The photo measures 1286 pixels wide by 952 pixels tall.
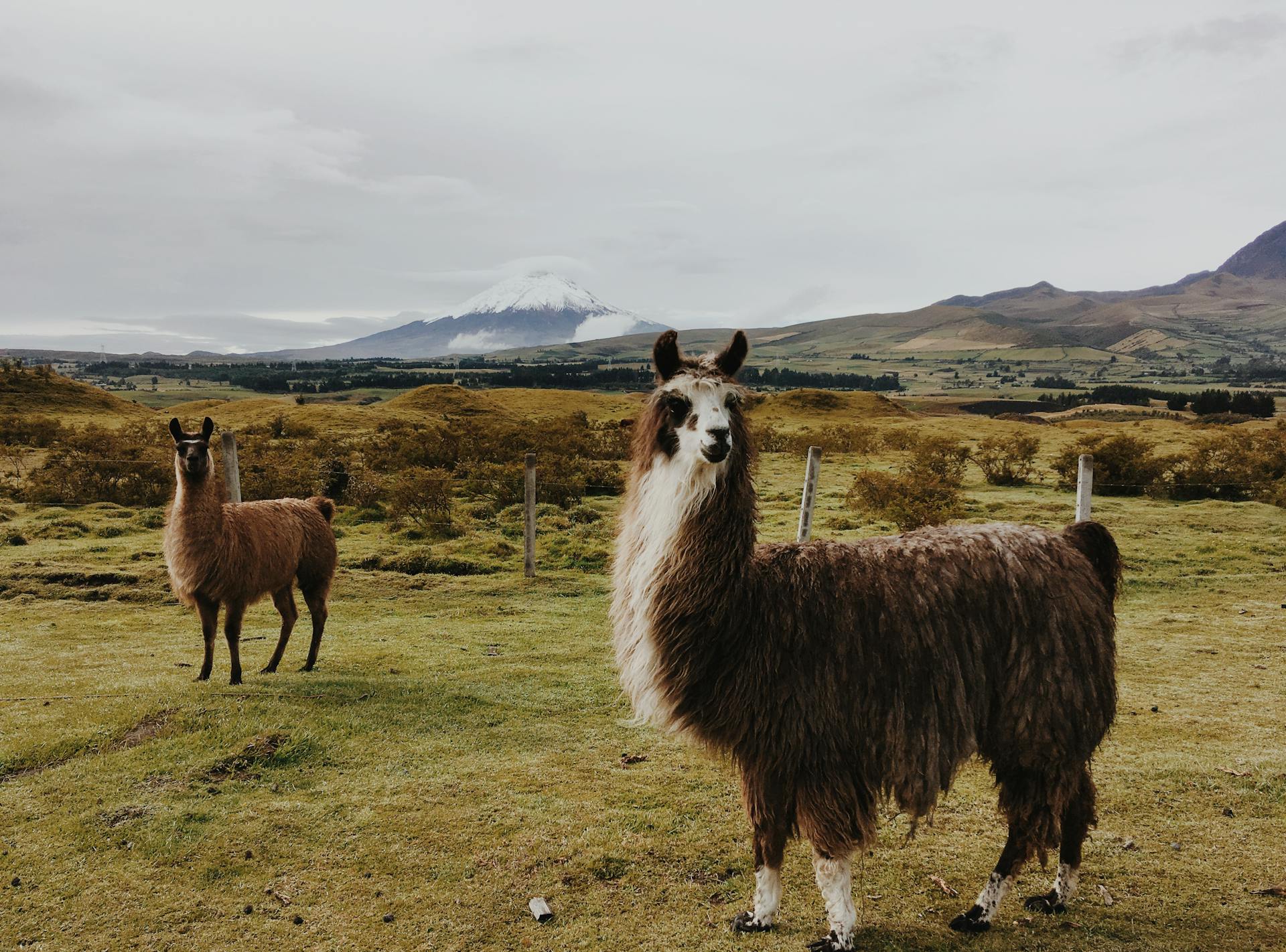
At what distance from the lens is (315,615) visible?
7.91 m

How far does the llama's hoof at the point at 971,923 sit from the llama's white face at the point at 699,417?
2830 mm

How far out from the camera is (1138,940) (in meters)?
3.66

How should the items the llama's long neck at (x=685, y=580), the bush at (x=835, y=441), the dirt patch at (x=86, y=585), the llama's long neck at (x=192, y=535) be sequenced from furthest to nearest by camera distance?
the bush at (x=835, y=441), the dirt patch at (x=86, y=585), the llama's long neck at (x=192, y=535), the llama's long neck at (x=685, y=580)

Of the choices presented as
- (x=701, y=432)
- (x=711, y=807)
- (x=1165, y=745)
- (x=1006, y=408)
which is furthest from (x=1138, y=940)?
(x=1006, y=408)

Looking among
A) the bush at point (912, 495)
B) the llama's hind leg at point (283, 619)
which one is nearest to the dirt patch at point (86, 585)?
the llama's hind leg at point (283, 619)

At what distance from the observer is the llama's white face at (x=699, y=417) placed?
10.5 feet

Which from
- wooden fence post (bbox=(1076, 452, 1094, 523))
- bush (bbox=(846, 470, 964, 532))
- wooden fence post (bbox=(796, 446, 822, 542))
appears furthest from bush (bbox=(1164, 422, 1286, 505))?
wooden fence post (bbox=(796, 446, 822, 542))

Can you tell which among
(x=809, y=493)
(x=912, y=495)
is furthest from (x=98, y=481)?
(x=912, y=495)

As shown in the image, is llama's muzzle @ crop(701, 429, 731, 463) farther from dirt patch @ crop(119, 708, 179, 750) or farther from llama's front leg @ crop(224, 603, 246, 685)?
llama's front leg @ crop(224, 603, 246, 685)

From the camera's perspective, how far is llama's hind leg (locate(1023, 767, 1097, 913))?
3.96m

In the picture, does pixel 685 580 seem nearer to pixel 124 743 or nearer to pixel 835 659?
pixel 835 659

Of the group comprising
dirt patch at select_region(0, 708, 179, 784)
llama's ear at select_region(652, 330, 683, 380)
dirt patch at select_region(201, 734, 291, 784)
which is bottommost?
dirt patch at select_region(201, 734, 291, 784)

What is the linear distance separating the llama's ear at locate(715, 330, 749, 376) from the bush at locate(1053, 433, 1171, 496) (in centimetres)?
2210

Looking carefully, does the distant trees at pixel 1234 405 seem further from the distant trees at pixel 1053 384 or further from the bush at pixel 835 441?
the distant trees at pixel 1053 384
